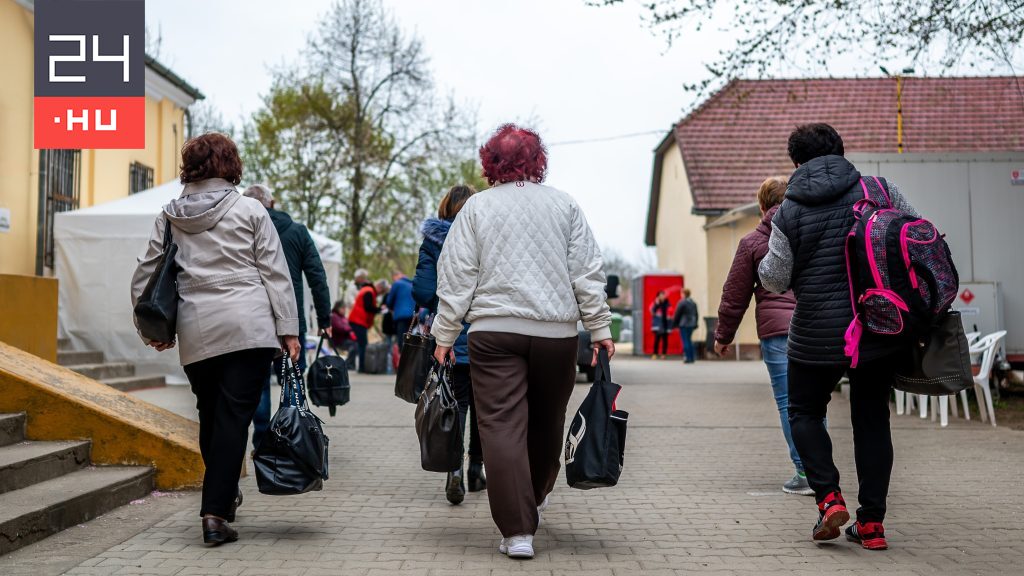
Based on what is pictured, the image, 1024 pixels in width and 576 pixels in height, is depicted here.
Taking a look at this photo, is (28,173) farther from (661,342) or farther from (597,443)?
(661,342)

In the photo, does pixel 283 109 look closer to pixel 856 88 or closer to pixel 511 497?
pixel 856 88

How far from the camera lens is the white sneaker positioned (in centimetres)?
464

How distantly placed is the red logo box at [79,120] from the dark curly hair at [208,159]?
873cm

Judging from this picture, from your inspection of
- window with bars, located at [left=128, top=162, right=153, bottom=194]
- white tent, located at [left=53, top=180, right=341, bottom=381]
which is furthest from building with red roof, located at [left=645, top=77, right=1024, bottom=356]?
white tent, located at [left=53, top=180, right=341, bottom=381]

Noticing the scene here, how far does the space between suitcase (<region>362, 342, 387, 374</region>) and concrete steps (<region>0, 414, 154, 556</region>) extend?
515 inches

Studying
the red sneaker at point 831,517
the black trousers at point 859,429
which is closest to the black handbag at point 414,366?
the black trousers at point 859,429

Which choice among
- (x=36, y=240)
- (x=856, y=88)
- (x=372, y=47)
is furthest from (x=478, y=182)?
(x=36, y=240)

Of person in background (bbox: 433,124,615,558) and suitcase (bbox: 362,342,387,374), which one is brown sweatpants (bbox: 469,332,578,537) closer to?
person in background (bbox: 433,124,615,558)

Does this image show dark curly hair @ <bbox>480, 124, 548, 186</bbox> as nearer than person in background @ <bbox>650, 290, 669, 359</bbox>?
Yes

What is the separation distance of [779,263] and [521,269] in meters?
1.20

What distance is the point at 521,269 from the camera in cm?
477

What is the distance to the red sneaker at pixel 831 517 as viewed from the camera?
4.79 metres

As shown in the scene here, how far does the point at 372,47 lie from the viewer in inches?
1168

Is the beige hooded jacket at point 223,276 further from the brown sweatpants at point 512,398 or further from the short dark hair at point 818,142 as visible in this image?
the short dark hair at point 818,142
